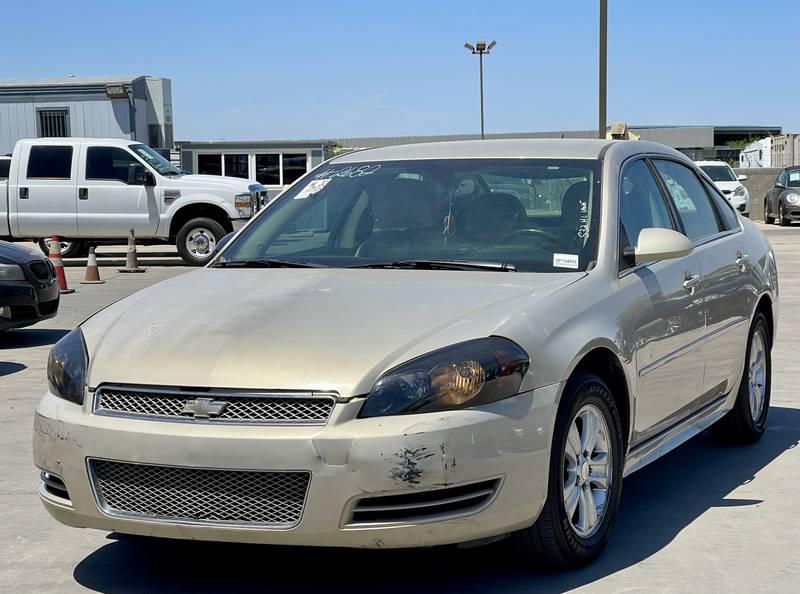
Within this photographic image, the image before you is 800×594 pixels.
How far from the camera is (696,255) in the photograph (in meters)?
5.58

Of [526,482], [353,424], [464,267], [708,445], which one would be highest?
[464,267]

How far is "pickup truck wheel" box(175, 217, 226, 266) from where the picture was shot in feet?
64.4

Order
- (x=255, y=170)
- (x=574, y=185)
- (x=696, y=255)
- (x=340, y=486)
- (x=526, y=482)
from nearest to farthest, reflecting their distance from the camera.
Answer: (x=340, y=486), (x=526, y=482), (x=574, y=185), (x=696, y=255), (x=255, y=170)

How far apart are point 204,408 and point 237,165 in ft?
106

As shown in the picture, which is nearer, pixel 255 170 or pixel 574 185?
pixel 574 185

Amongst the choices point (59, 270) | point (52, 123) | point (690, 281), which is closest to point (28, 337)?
point (59, 270)

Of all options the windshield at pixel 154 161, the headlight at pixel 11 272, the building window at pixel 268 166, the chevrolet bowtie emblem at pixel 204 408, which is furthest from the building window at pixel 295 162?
the chevrolet bowtie emblem at pixel 204 408

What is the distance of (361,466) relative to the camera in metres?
3.62

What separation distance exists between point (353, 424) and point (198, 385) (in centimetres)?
51

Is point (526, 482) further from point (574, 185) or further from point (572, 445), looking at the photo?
point (574, 185)

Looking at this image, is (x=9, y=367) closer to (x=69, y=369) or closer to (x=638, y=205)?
(x=69, y=369)

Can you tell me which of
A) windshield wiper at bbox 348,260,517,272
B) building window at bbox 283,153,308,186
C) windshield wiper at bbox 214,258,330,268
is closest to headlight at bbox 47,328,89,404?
windshield wiper at bbox 214,258,330,268

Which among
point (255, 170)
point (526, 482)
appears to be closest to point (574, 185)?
point (526, 482)

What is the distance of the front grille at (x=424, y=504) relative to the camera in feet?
12.1
